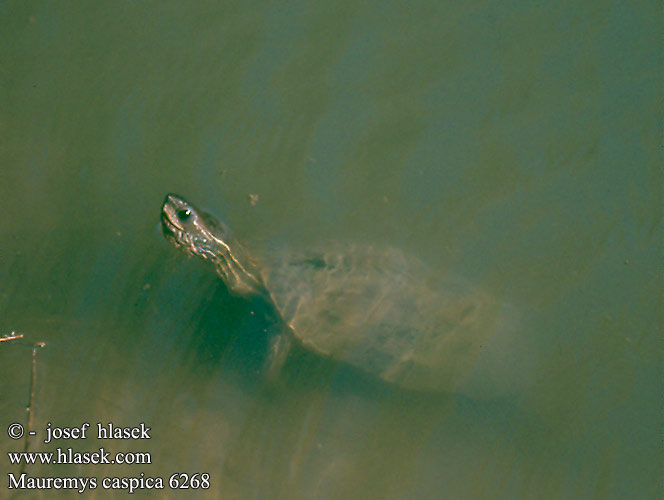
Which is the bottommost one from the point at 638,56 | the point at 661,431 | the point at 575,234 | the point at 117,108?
the point at 661,431

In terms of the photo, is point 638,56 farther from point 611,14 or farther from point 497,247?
point 497,247

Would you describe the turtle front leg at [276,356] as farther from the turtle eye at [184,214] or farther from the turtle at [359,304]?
the turtle eye at [184,214]

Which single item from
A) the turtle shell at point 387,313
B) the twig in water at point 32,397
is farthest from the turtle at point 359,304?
the twig in water at point 32,397

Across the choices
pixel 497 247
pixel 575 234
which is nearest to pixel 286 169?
pixel 497 247

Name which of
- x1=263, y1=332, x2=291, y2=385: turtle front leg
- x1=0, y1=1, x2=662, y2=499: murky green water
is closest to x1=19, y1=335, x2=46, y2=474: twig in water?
x1=0, y1=1, x2=662, y2=499: murky green water

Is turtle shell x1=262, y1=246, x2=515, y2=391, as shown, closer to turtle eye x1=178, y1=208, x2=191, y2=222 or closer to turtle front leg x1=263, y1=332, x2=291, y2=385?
turtle front leg x1=263, y1=332, x2=291, y2=385

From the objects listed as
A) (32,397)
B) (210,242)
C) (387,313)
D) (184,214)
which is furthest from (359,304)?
(32,397)
